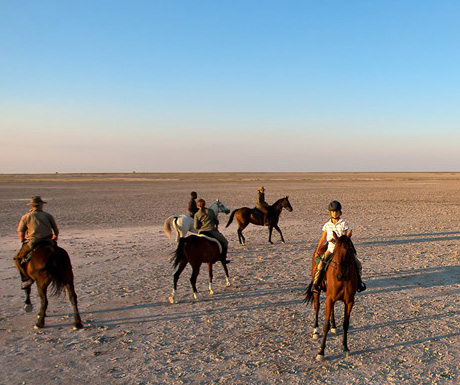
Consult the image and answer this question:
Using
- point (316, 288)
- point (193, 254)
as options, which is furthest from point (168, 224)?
point (316, 288)

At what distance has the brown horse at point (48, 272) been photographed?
23.5ft

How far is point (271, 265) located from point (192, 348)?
6.14 meters

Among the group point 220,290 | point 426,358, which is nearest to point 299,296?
point 220,290

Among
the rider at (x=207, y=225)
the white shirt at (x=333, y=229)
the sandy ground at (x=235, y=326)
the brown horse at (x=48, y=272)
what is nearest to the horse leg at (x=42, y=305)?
the brown horse at (x=48, y=272)

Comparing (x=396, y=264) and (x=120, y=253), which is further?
(x=120, y=253)

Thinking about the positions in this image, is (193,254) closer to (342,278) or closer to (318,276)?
(318,276)

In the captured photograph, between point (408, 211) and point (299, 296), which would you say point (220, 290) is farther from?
point (408, 211)

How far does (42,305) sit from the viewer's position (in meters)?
7.30

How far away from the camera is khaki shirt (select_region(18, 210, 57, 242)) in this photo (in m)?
7.64

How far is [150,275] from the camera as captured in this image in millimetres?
11336

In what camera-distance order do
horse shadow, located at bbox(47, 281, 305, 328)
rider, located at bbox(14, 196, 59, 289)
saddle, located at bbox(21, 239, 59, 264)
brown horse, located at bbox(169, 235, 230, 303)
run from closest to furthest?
saddle, located at bbox(21, 239, 59, 264), rider, located at bbox(14, 196, 59, 289), horse shadow, located at bbox(47, 281, 305, 328), brown horse, located at bbox(169, 235, 230, 303)

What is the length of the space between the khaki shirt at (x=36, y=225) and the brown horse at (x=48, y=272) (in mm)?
325

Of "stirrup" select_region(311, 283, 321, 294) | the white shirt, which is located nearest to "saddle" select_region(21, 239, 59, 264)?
"stirrup" select_region(311, 283, 321, 294)

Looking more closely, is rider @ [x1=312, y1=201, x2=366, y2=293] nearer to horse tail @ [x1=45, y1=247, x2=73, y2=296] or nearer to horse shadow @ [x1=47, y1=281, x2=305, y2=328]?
horse shadow @ [x1=47, y1=281, x2=305, y2=328]
